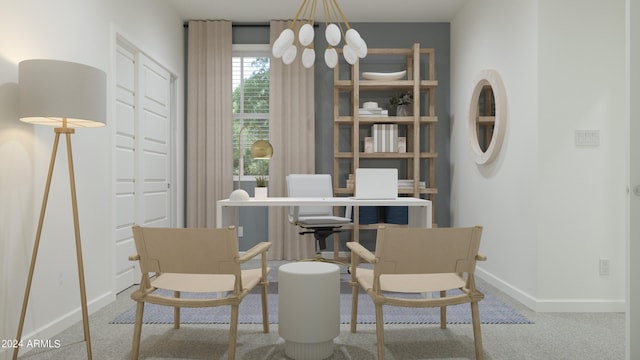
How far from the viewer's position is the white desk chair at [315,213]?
4297 mm

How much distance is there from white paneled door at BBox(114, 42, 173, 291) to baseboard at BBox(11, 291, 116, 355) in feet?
1.57

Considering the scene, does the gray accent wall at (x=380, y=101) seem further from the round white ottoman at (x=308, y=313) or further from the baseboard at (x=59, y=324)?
the round white ottoman at (x=308, y=313)

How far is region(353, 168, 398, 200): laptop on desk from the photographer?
3637 mm

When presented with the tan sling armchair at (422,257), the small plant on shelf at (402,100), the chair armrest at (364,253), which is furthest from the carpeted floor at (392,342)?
the small plant on shelf at (402,100)

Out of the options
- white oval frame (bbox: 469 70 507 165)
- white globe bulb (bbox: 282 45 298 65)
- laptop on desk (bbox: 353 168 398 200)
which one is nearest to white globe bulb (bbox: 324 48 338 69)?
white globe bulb (bbox: 282 45 298 65)

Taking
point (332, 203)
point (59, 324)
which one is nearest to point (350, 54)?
point (332, 203)

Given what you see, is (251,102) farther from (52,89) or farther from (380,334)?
(380,334)

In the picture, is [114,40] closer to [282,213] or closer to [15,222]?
[15,222]

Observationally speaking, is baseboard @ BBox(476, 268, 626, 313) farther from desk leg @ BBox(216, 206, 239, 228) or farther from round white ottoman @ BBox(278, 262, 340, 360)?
desk leg @ BBox(216, 206, 239, 228)

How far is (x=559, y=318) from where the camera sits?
3.04 meters

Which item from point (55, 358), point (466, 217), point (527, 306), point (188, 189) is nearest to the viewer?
point (55, 358)

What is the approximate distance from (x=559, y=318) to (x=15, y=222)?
3.29m

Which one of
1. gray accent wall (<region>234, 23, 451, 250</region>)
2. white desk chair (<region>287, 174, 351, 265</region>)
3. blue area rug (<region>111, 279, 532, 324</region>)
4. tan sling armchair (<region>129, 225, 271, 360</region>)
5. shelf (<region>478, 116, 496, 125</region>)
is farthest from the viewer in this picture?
gray accent wall (<region>234, 23, 451, 250</region>)

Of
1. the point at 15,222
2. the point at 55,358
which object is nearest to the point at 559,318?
the point at 55,358
